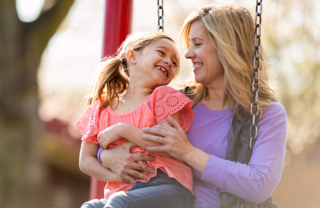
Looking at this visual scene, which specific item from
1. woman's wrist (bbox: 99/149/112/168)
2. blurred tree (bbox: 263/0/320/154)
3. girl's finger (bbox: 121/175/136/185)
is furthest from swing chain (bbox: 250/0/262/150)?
blurred tree (bbox: 263/0/320/154)

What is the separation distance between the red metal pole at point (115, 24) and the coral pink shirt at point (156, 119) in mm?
1019

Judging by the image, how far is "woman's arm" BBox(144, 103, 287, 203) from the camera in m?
1.56

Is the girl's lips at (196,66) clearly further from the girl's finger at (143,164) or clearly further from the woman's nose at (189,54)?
the girl's finger at (143,164)

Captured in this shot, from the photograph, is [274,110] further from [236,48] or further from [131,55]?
[131,55]

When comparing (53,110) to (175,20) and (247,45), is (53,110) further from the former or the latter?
(247,45)

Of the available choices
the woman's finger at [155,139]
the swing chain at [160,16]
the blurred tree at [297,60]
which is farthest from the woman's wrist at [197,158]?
the blurred tree at [297,60]

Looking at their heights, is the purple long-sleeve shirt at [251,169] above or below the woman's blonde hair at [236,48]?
below

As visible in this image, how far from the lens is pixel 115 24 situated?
9.27 ft

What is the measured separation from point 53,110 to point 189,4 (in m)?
5.13

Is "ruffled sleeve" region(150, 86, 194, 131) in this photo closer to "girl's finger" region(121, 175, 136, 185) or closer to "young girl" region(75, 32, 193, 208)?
"young girl" region(75, 32, 193, 208)

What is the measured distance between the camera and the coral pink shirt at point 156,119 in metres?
1.68

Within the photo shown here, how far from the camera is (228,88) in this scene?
1833mm

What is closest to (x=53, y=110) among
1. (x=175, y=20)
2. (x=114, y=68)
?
(x=175, y=20)

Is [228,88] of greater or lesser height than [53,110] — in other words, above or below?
above
